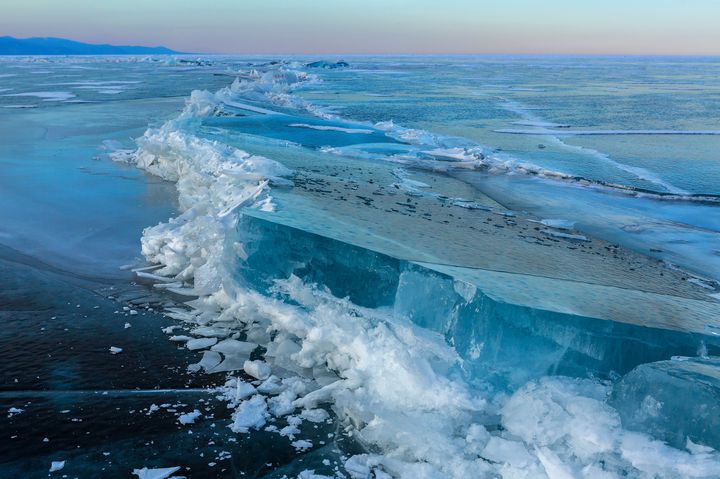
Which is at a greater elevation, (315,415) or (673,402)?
(673,402)

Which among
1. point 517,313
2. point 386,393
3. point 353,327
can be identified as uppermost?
point 517,313

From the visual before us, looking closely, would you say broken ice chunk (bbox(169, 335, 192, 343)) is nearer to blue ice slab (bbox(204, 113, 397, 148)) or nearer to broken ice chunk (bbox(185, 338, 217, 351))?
broken ice chunk (bbox(185, 338, 217, 351))

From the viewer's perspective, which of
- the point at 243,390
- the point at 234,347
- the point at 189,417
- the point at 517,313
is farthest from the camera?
the point at 234,347

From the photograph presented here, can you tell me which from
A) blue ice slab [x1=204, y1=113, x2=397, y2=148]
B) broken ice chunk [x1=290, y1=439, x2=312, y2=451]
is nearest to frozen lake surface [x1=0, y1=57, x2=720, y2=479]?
broken ice chunk [x1=290, y1=439, x2=312, y2=451]

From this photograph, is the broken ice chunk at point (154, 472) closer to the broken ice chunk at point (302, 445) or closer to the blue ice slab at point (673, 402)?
the broken ice chunk at point (302, 445)

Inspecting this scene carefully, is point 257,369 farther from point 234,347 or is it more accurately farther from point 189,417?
point 189,417

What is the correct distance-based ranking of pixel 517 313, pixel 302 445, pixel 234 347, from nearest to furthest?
pixel 302 445, pixel 517 313, pixel 234 347

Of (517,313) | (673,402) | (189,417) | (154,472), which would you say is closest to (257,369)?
(189,417)

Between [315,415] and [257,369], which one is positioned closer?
[315,415]
